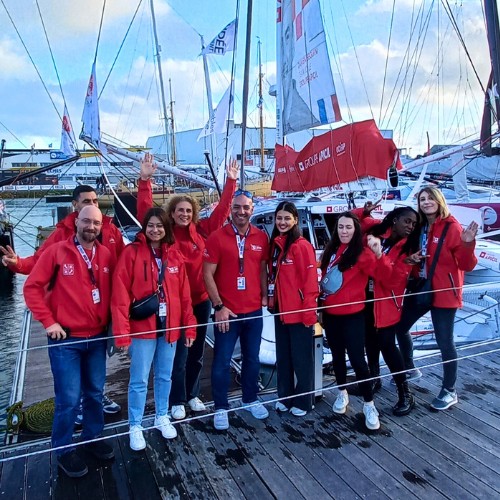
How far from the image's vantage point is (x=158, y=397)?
341 cm

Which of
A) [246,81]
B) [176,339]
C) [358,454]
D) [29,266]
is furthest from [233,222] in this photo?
[246,81]

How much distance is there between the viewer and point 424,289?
3.67 m

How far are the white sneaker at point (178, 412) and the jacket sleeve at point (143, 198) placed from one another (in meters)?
1.71

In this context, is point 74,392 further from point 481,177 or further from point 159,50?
point 481,177

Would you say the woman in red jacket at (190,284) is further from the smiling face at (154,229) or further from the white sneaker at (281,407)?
the white sneaker at (281,407)

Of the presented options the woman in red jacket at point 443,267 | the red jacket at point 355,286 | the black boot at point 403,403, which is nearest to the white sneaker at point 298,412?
the black boot at point 403,403

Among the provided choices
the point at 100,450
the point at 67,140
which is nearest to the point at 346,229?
the point at 100,450

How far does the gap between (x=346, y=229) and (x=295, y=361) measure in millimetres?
1176

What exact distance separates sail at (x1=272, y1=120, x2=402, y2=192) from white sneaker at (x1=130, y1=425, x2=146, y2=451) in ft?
12.9

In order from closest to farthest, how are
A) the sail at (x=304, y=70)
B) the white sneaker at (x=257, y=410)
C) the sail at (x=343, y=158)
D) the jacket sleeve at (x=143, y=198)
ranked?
1. the white sneaker at (x=257, y=410)
2. the jacket sleeve at (x=143, y=198)
3. the sail at (x=343, y=158)
4. the sail at (x=304, y=70)

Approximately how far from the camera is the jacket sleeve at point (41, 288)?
110 inches

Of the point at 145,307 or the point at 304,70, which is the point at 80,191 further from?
the point at 304,70

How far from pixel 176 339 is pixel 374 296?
1.68 metres

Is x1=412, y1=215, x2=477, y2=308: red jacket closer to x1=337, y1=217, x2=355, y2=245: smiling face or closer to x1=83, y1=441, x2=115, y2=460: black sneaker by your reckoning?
x1=337, y1=217, x2=355, y2=245: smiling face
